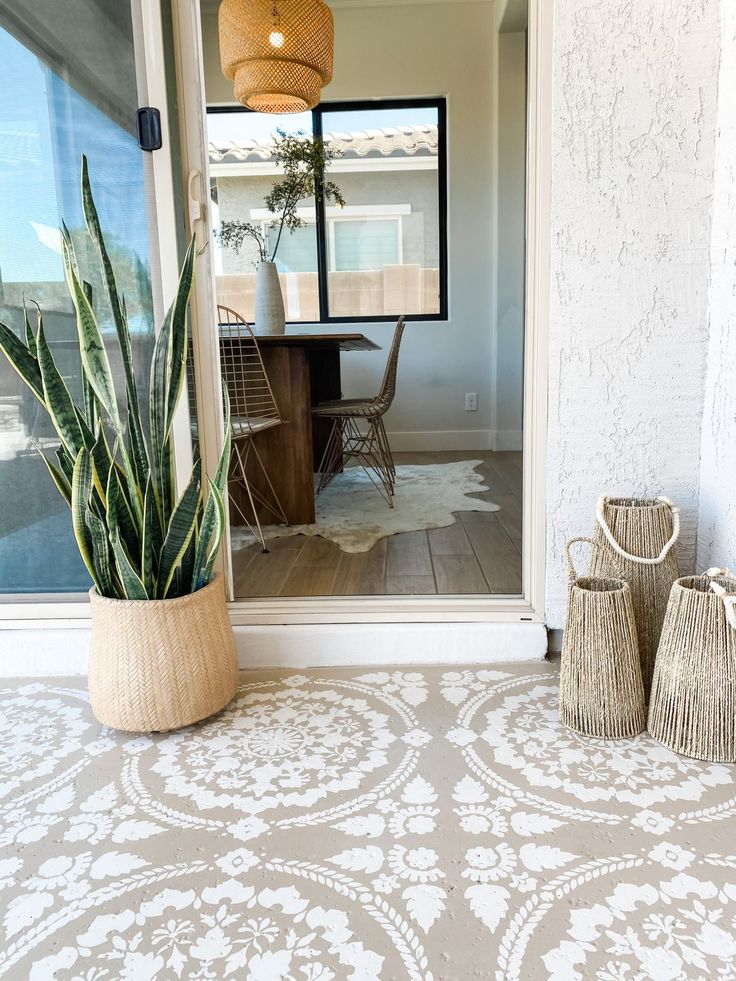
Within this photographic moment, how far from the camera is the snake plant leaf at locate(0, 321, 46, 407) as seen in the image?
141cm

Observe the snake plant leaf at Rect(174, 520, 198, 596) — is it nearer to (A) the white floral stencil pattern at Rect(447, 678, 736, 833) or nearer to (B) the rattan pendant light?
(A) the white floral stencil pattern at Rect(447, 678, 736, 833)

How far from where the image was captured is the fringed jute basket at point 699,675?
4.44ft

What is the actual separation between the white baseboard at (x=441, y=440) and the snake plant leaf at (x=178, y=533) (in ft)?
12.6

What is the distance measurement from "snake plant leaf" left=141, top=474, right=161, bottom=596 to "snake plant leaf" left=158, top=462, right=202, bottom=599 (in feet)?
0.07

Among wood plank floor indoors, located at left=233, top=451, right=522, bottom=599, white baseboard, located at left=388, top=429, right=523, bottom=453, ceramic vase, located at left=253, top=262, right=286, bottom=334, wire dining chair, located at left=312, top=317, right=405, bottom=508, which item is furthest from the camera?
white baseboard, located at left=388, top=429, right=523, bottom=453

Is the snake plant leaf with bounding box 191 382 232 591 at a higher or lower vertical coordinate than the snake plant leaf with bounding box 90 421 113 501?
lower

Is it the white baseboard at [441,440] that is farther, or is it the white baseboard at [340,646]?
the white baseboard at [441,440]

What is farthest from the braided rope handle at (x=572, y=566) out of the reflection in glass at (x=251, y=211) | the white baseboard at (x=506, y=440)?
the reflection in glass at (x=251, y=211)

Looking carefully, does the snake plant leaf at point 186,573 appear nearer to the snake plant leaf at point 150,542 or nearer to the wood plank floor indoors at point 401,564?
the snake plant leaf at point 150,542

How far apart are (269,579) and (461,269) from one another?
3424mm

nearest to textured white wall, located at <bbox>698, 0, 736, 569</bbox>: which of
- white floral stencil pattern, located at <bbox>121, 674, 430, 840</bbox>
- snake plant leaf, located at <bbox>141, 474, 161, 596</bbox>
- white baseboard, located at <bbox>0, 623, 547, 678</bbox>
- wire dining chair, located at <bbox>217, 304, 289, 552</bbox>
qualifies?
white baseboard, located at <bbox>0, 623, 547, 678</bbox>

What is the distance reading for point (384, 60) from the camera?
4941mm

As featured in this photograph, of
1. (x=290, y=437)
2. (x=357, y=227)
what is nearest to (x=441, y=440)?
(x=357, y=227)

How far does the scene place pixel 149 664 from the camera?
1521 millimetres
